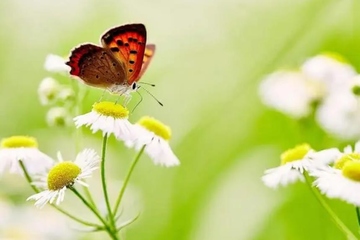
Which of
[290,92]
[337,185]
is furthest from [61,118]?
[290,92]

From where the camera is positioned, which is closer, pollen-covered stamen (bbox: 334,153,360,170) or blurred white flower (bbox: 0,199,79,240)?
pollen-covered stamen (bbox: 334,153,360,170)

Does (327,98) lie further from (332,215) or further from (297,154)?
(332,215)

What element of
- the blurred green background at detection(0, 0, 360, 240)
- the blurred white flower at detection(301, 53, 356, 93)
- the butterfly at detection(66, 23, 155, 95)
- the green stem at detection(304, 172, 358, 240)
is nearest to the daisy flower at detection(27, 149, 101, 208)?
the butterfly at detection(66, 23, 155, 95)

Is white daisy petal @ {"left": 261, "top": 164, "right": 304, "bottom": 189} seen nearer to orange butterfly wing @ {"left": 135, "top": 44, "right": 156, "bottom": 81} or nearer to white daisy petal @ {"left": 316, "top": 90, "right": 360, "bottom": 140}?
orange butterfly wing @ {"left": 135, "top": 44, "right": 156, "bottom": 81}

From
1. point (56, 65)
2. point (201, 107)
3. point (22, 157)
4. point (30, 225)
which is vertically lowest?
point (30, 225)

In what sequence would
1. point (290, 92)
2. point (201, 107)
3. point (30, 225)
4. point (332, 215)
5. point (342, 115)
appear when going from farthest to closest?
point (201, 107), point (290, 92), point (30, 225), point (342, 115), point (332, 215)

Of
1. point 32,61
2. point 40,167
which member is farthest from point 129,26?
point 32,61
